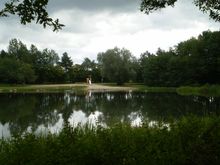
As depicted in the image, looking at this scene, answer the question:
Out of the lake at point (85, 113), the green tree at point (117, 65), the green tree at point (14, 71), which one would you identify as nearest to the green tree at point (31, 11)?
the lake at point (85, 113)

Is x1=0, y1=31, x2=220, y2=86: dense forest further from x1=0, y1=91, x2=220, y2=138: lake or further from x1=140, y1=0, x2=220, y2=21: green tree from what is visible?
x1=140, y1=0, x2=220, y2=21: green tree

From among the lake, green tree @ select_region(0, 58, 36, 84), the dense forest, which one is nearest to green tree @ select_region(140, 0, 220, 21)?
the lake

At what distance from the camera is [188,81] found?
78.4 metres

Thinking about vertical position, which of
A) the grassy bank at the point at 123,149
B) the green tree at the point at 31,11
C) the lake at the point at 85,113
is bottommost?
the lake at the point at 85,113

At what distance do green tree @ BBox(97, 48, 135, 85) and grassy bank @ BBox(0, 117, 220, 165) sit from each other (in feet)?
276

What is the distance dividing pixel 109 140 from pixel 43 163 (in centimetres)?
155

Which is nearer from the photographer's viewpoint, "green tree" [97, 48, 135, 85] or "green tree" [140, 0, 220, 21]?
"green tree" [140, 0, 220, 21]

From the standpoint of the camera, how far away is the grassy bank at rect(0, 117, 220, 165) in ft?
25.4

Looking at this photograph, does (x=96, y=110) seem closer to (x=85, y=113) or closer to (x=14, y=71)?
(x=85, y=113)

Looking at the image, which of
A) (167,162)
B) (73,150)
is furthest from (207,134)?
(73,150)

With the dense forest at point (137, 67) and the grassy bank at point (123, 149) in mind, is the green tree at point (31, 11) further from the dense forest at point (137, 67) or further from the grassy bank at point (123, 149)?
the dense forest at point (137, 67)

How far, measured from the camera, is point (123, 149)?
8141mm

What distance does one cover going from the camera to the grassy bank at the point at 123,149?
305 inches

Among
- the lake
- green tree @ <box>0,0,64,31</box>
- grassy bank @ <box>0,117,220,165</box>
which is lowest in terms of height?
the lake
